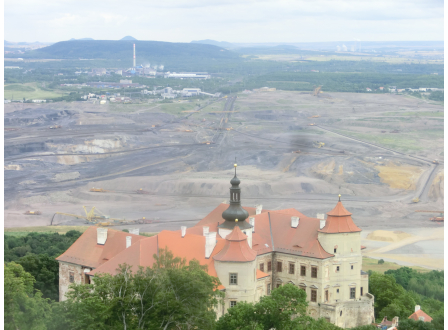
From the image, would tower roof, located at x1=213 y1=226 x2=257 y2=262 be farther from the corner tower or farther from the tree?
the tree

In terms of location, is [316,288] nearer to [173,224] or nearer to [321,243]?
[321,243]

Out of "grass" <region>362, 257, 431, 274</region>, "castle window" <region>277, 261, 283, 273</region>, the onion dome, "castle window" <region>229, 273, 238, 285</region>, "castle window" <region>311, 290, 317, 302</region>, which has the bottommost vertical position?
"grass" <region>362, 257, 431, 274</region>

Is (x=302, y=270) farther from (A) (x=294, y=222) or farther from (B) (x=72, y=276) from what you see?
(B) (x=72, y=276)

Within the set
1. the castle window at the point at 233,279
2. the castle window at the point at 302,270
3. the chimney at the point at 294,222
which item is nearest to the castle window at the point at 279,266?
the castle window at the point at 302,270

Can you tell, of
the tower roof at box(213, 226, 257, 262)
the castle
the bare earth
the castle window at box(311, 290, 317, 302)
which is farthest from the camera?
the bare earth

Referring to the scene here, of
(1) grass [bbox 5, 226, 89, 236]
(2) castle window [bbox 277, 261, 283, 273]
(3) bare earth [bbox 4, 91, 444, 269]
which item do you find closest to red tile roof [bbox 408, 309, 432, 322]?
(2) castle window [bbox 277, 261, 283, 273]

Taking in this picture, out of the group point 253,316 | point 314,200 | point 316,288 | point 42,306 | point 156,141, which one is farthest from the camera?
point 156,141

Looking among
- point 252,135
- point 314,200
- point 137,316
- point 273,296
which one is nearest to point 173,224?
point 314,200

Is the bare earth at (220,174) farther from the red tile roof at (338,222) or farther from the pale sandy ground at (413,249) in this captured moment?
the red tile roof at (338,222)

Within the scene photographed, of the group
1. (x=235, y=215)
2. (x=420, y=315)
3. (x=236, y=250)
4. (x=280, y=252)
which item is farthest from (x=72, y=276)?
(x=420, y=315)
